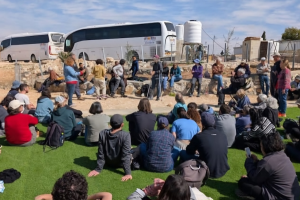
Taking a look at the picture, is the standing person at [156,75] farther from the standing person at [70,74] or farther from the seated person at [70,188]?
the seated person at [70,188]

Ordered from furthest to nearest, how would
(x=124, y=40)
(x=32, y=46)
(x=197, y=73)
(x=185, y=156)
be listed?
(x=32, y=46) < (x=124, y=40) < (x=197, y=73) < (x=185, y=156)

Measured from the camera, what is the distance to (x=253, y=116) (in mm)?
6047

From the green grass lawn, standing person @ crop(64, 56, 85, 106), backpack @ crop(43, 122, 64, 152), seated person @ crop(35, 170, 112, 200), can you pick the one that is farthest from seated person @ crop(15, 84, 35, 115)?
seated person @ crop(35, 170, 112, 200)

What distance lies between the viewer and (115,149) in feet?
15.4

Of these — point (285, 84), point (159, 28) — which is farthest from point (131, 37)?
point (285, 84)

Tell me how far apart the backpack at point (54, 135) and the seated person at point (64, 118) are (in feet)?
0.96

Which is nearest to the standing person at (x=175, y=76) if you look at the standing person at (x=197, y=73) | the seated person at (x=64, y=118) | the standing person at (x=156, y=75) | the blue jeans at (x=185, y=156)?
the standing person at (x=197, y=73)

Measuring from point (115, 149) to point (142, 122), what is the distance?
107cm

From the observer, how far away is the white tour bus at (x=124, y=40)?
21.9 metres

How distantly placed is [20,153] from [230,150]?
405 centimetres

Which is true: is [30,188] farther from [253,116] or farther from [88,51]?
[88,51]

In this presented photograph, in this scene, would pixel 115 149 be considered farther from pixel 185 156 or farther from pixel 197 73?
pixel 197 73

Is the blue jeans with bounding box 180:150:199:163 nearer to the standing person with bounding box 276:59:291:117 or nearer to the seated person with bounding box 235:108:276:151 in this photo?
the seated person with bounding box 235:108:276:151

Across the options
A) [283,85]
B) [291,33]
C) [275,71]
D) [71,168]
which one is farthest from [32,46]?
[291,33]
